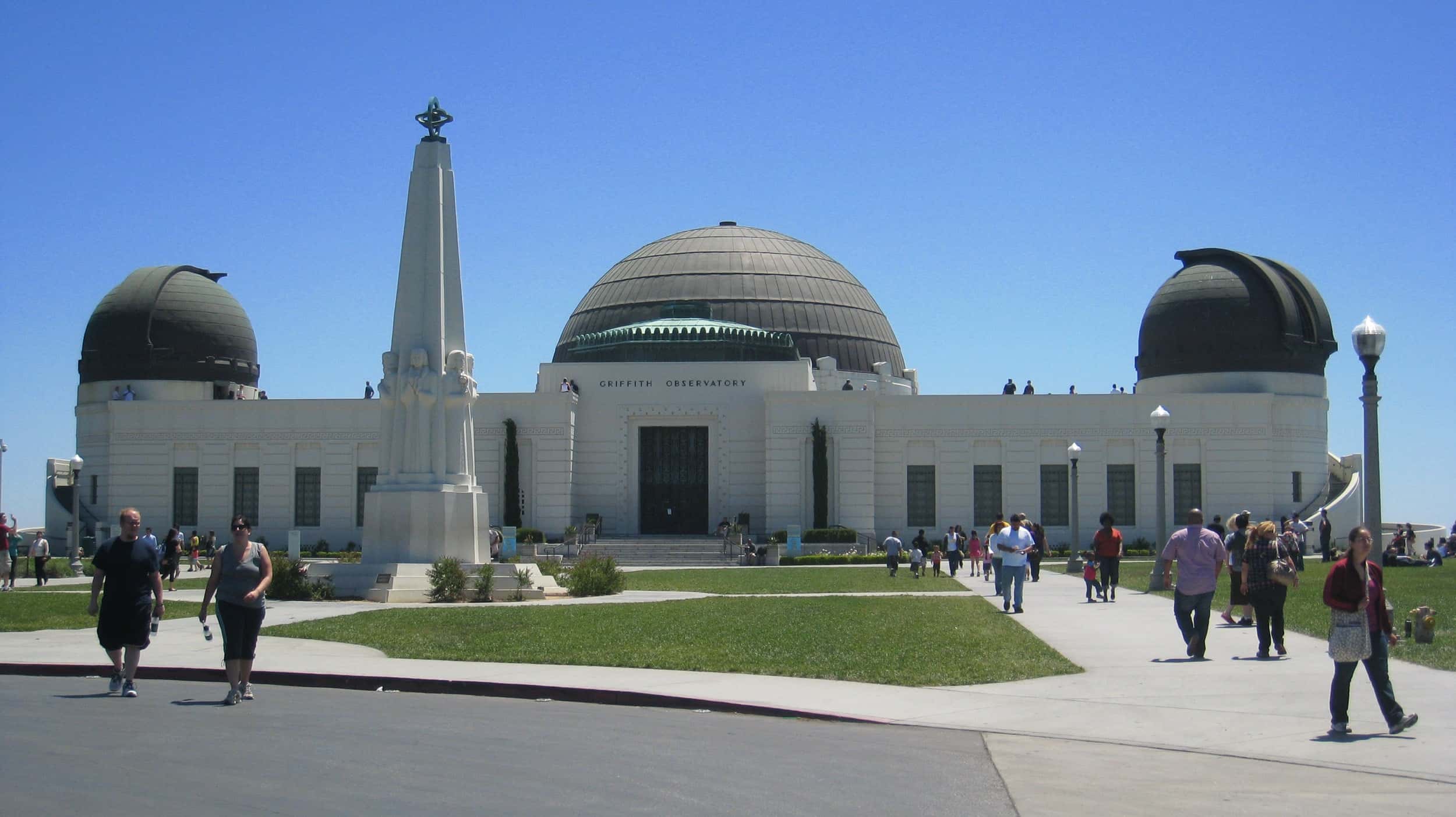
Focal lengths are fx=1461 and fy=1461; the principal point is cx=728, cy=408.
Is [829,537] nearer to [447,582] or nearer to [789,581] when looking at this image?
[789,581]

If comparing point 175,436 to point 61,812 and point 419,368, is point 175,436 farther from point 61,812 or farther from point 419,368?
point 61,812

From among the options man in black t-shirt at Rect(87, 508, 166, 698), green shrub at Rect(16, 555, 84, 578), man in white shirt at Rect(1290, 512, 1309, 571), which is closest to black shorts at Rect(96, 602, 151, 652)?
man in black t-shirt at Rect(87, 508, 166, 698)

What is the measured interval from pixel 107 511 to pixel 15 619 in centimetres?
3809

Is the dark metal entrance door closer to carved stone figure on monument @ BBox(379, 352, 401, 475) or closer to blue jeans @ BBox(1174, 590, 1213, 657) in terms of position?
carved stone figure on monument @ BBox(379, 352, 401, 475)

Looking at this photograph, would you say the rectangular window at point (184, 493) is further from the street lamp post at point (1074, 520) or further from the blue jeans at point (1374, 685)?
the blue jeans at point (1374, 685)

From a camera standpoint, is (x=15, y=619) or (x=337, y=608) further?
(x=337, y=608)

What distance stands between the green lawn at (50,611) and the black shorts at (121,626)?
751cm

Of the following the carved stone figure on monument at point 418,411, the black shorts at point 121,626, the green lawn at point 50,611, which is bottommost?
the green lawn at point 50,611

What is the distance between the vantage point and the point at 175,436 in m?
57.5

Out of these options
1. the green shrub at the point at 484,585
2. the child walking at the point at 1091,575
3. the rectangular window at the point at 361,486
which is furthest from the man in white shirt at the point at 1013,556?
the rectangular window at the point at 361,486

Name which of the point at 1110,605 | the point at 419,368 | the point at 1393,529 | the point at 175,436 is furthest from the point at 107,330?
the point at 1393,529

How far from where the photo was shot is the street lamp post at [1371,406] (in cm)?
1539

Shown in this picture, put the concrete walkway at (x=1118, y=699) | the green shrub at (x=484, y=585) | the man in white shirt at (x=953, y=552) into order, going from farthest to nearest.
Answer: the man in white shirt at (x=953, y=552) < the green shrub at (x=484, y=585) < the concrete walkway at (x=1118, y=699)

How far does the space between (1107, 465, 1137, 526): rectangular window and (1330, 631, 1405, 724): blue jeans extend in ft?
151
